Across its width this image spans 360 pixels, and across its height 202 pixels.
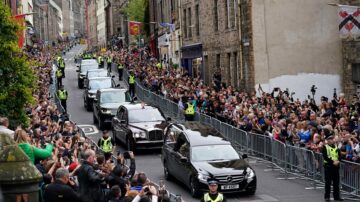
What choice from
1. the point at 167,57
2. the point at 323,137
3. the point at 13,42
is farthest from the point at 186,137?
the point at 167,57

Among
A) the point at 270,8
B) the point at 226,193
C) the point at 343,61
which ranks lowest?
the point at 226,193

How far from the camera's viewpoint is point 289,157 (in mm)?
23625

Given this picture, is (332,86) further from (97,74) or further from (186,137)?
(186,137)

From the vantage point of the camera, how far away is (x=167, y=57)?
6681cm

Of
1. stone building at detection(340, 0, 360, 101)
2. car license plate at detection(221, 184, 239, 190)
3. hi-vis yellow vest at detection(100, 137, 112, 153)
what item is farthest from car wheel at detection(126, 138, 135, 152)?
stone building at detection(340, 0, 360, 101)

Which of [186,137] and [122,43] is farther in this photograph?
[122,43]

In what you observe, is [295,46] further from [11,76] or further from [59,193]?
[59,193]

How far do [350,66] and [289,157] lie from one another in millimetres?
17261

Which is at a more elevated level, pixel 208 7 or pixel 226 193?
pixel 208 7

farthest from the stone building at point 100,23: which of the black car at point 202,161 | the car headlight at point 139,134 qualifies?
the black car at point 202,161

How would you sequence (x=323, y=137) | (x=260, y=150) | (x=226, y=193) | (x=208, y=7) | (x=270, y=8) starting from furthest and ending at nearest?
1. (x=208, y=7)
2. (x=270, y=8)
3. (x=260, y=150)
4. (x=323, y=137)
5. (x=226, y=193)

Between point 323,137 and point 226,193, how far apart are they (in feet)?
11.1

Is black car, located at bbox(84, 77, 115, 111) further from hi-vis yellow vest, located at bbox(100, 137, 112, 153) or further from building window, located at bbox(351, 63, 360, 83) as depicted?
hi-vis yellow vest, located at bbox(100, 137, 112, 153)

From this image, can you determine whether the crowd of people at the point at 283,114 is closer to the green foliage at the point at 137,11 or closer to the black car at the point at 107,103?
the black car at the point at 107,103
